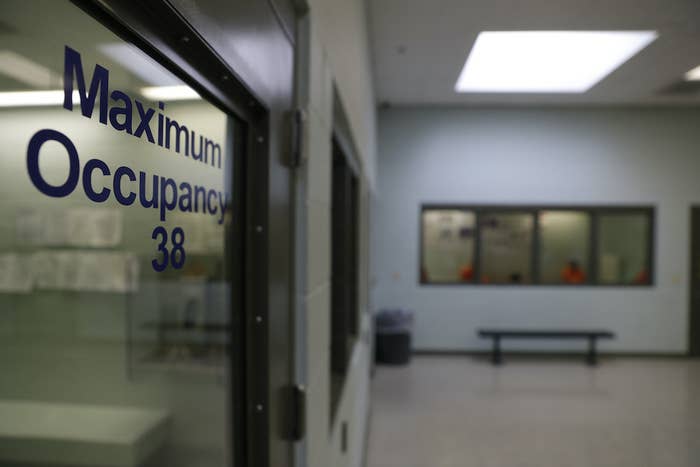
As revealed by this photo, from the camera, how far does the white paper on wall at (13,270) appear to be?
0.83 m

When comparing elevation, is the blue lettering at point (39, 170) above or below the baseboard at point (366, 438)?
above

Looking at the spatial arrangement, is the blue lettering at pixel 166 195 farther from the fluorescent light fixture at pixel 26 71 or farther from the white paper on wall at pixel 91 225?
the white paper on wall at pixel 91 225

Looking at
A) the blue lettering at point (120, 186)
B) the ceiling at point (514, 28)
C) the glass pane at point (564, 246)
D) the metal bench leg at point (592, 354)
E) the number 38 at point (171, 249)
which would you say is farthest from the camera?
the glass pane at point (564, 246)

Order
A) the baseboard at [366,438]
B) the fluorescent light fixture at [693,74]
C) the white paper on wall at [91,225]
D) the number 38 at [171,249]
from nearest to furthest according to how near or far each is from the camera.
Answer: the number 38 at [171,249]
the white paper on wall at [91,225]
the baseboard at [366,438]
the fluorescent light fixture at [693,74]

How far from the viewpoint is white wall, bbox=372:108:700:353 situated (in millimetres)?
6801

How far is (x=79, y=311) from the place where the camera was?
2.34 metres

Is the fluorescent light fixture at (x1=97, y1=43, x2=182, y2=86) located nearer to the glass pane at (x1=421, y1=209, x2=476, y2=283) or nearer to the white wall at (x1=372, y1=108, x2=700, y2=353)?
the white wall at (x1=372, y1=108, x2=700, y2=353)

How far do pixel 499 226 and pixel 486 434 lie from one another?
3.49 metres

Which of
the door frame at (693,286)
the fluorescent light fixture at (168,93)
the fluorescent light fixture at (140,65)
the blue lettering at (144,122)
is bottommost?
the door frame at (693,286)

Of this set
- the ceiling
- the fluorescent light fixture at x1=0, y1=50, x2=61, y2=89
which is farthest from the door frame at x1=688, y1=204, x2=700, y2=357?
the fluorescent light fixture at x1=0, y1=50, x2=61, y2=89

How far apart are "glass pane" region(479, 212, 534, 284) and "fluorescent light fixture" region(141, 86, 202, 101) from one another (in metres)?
6.69

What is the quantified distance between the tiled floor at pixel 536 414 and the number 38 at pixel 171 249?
3.48m

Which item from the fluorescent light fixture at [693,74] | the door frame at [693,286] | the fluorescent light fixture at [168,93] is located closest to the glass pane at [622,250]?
the door frame at [693,286]

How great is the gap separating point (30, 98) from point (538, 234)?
7169 mm
